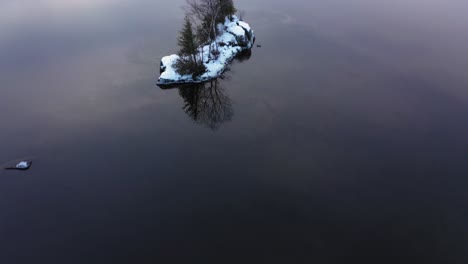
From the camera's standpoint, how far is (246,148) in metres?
42.2

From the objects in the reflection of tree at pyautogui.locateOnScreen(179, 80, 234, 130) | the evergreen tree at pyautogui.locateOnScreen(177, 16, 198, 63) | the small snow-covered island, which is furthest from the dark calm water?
the evergreen tree at pyautogui.locateOnScreen(177, 16, 198, 63)

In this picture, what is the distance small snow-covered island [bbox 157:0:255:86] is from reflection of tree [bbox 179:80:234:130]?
1.92 metres

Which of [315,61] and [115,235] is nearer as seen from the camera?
[115,235]

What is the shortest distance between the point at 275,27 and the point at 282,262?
54939 mm

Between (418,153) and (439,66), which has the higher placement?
(439,66)

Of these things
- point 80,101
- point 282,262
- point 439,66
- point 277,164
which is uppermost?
point 439,66

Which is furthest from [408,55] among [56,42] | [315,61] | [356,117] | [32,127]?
[56,42]

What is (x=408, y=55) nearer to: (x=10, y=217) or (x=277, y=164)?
(x=277, y=164)

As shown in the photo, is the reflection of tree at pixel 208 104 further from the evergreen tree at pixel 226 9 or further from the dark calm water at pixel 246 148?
the evergreen tree at pixel 226 9

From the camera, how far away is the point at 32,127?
4631cm

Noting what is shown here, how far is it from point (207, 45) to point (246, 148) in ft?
95.7

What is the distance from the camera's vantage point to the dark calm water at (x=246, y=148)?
1266 inches

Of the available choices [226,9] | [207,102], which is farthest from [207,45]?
[207,102]

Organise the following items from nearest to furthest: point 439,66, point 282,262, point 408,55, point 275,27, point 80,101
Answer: point 282,262 → point 80,101 → point 439,66 → point 408,55 → point 275,27
